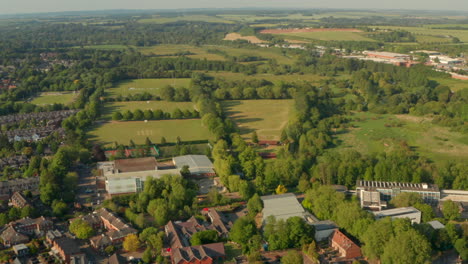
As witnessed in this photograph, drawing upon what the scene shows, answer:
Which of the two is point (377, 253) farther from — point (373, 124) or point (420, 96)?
point (420, 96)

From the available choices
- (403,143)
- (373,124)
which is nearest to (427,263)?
(403,143)

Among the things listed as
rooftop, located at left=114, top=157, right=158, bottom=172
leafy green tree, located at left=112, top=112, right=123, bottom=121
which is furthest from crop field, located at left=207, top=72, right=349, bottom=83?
rooftop, located at left=114, top=157, right=158, bottom=172

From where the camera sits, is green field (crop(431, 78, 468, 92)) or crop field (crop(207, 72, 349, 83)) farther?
crop field (crop(207, 72, 349, 83))

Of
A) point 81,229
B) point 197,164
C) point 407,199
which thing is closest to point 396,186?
point 407,199

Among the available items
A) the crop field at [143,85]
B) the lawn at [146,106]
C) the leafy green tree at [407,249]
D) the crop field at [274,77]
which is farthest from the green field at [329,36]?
the leafy green tree at [407,249]

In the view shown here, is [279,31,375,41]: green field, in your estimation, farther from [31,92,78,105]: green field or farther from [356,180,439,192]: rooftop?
[356,180,439,192]: rooftop
